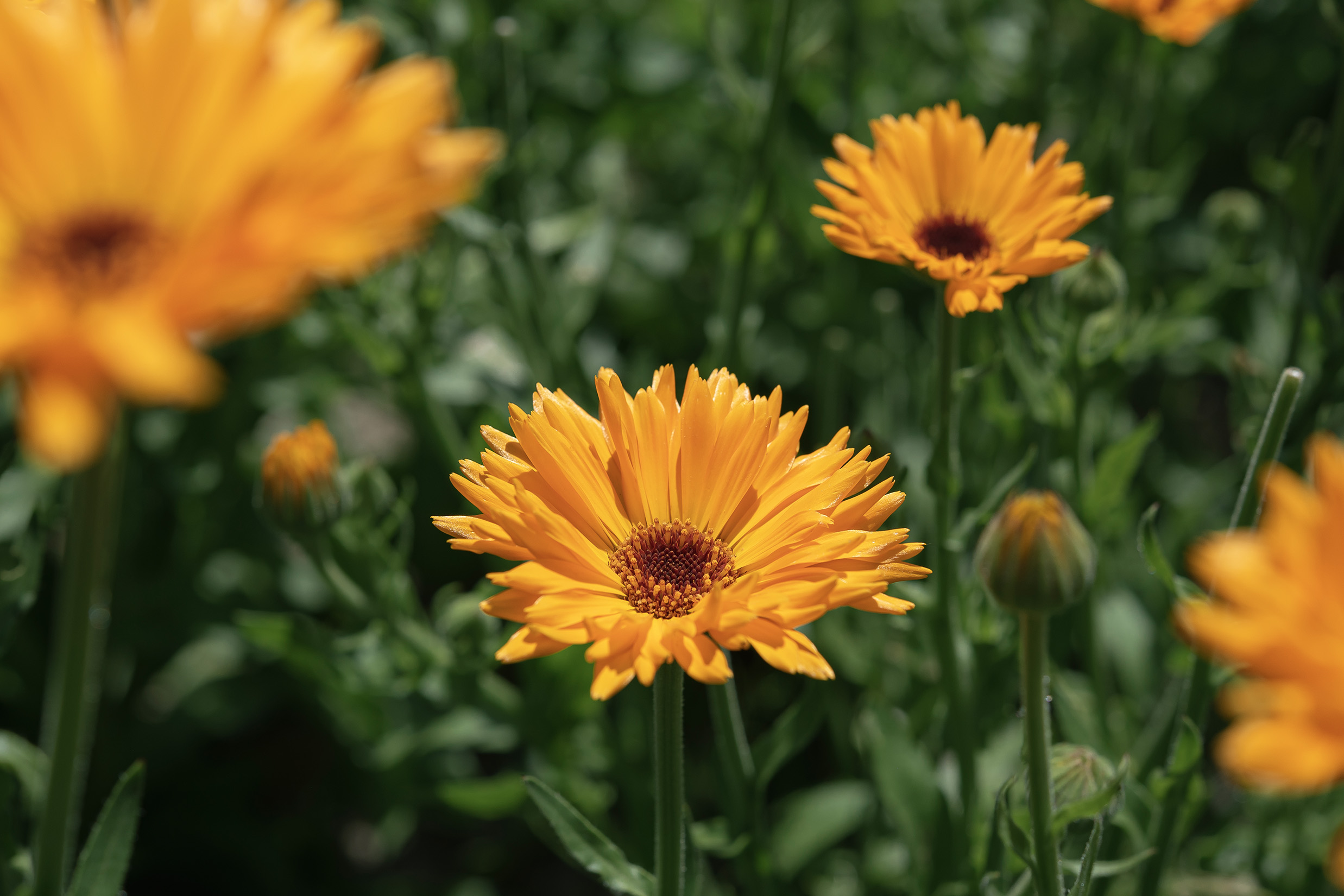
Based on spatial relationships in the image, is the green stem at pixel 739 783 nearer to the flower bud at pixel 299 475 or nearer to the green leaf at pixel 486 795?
the green leaf at pixel 486 795

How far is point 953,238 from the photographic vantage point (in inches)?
77.1

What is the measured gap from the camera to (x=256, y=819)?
10.2 ft

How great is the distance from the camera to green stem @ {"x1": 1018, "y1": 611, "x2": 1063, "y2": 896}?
4.33 ft

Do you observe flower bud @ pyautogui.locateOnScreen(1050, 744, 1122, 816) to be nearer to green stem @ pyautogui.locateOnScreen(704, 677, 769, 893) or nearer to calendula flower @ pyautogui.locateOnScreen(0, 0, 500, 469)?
green stem @ pyautogui.locateOnScreen(704, 677, 769, 893)

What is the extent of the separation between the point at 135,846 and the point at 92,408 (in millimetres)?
2626

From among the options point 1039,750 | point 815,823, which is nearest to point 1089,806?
point 1039,750

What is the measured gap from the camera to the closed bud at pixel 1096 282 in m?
2.03

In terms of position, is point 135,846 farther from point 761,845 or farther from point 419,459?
point 761,845

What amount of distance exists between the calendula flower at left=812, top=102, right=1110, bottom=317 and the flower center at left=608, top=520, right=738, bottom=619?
489 millimetres

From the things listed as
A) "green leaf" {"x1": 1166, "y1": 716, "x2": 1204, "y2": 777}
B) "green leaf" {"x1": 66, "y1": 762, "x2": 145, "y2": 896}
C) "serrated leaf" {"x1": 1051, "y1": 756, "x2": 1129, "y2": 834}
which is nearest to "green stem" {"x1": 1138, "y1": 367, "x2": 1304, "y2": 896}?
"green leaf" {"x1": 1166, "y1": 716, "x2": 1204, "y2": 777}

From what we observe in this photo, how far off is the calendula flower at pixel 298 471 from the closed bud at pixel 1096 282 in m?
1.39

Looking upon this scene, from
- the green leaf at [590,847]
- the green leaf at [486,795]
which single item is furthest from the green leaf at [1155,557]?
the green leaf at [486,795]

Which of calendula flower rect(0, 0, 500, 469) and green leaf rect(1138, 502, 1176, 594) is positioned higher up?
calendula flower rect(0, 0, 500, 469)

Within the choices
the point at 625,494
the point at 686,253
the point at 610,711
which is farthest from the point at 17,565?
the point at 686,253
